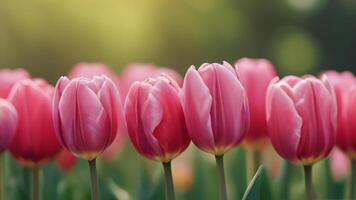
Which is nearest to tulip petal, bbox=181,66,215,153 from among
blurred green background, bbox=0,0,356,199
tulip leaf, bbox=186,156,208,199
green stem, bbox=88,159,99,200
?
green stem, bbox=88,159,99,200

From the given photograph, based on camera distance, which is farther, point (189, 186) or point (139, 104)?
point (189, 186)

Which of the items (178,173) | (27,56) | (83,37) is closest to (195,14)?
(83,37)

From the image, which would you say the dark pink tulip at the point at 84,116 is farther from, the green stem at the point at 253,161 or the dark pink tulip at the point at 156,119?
the green stem at the point at 253,161

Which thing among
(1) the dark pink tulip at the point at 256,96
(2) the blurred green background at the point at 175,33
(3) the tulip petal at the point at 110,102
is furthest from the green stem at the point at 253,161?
(2) the blurred green background at the point at 175,33

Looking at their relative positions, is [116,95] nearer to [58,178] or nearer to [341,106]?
[341,106]

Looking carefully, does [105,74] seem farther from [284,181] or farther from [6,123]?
[6,123]
